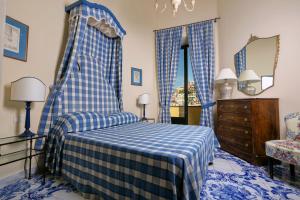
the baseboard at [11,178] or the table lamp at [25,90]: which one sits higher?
the table lamp at [25,90]

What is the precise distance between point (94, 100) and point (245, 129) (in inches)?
94.8

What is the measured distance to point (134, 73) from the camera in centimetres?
372

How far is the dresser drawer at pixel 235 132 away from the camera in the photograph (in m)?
2.44

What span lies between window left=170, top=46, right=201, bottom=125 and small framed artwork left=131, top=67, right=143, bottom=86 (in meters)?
0.99

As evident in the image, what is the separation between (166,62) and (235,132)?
232 centimetres

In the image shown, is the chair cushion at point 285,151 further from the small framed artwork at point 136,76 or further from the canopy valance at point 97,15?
the canopy valance at point 97,15

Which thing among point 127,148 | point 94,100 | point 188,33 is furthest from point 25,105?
point 188,33

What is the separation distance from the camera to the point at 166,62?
414cm

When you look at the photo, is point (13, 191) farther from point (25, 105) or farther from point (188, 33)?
point (188, 33)

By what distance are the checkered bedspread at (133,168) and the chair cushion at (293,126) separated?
1.63 m

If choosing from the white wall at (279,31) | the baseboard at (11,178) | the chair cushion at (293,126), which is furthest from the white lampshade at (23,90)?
the white wall at (279,31)

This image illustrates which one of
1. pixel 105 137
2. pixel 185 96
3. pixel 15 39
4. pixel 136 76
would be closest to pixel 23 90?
pixel 15 39

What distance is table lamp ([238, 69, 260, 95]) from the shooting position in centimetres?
280

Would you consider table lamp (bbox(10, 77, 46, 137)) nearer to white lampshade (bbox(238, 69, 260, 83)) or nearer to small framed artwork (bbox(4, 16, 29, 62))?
small framed artwork (bbox(4, 16, 29, 62))
